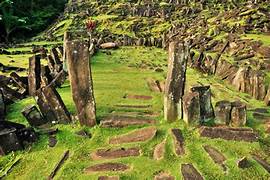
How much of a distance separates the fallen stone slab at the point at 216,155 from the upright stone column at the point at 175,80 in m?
1.36

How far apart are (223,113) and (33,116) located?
4.67 meters

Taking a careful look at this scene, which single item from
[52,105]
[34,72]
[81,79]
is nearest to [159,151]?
[81,79]

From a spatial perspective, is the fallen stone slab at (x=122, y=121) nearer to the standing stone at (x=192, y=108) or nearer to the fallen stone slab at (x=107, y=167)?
the standing stone at (x=192, y=108)

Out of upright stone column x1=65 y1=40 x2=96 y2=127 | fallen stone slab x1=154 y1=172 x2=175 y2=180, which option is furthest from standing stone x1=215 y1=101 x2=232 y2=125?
upright stone column x1=65 y1=40 x2=96 y2=127

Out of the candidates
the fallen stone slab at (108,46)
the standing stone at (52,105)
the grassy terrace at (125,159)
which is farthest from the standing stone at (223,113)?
the fallen stone slab at (108,46)

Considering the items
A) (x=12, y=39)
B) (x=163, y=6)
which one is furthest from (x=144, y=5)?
(x=12, y=39)

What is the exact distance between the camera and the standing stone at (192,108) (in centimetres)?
891

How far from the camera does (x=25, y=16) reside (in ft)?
135

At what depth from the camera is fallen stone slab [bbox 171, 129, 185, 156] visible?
8.13 meters

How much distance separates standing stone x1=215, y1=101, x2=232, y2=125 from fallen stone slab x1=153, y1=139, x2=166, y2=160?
1672mm

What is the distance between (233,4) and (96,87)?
21.0 meters

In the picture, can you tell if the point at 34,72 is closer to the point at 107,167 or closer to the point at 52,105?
the point at 52,105

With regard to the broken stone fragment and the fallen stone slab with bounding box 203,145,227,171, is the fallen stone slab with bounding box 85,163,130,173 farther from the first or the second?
the broken stone fragment

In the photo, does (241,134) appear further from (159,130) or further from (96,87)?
(96,87)
